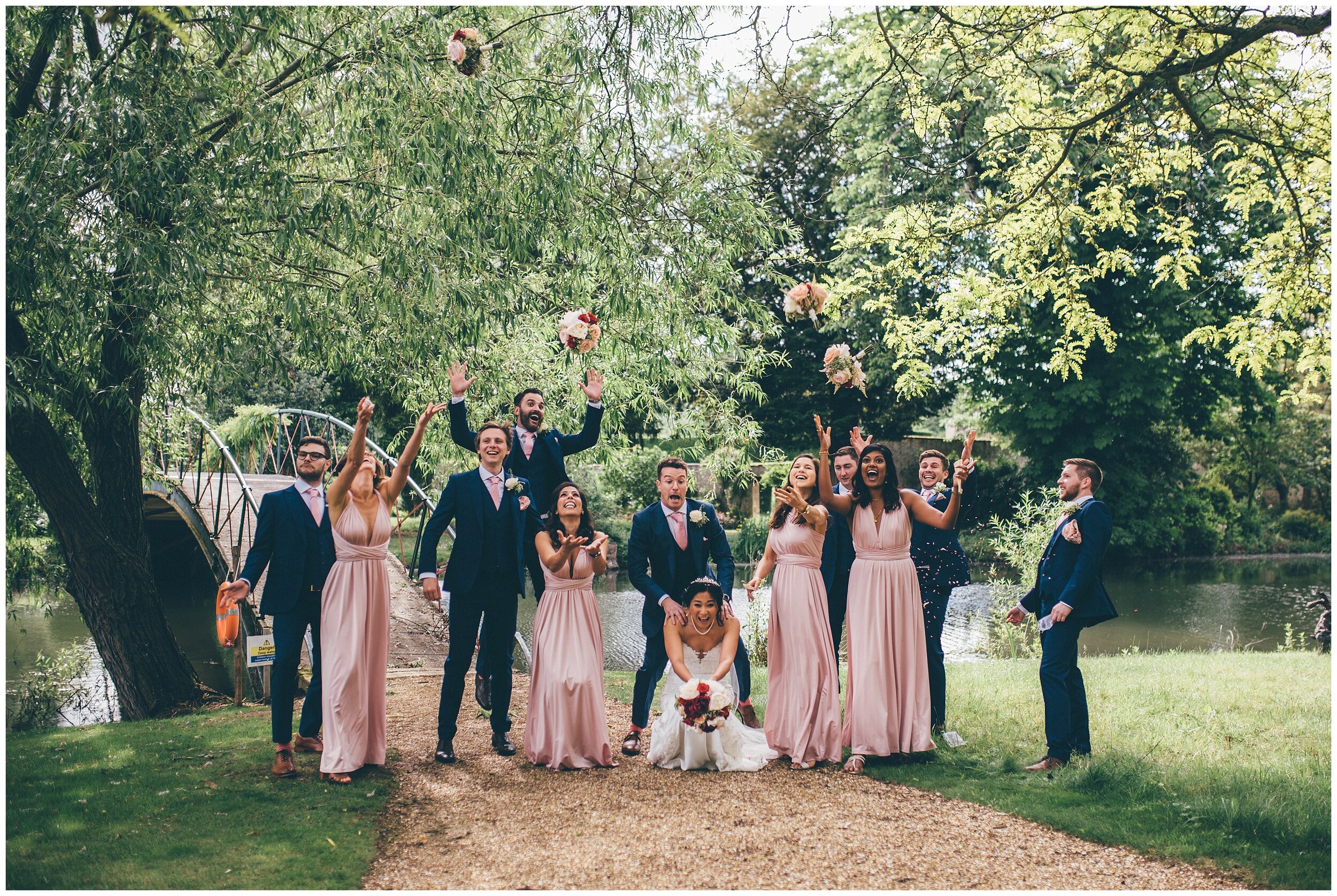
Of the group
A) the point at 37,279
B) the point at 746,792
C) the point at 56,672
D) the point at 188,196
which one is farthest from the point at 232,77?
the point at 56,672

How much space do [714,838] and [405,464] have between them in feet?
8.53

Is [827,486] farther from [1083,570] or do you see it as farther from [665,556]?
[1083,570]

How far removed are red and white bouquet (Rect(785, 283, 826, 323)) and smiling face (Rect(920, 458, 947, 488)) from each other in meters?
1.35

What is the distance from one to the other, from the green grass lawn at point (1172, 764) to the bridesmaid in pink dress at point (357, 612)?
2.85 m

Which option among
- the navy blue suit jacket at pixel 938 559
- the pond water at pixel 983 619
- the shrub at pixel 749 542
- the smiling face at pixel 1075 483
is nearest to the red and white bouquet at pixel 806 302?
the navy blue suit jacket at pixel 938 559

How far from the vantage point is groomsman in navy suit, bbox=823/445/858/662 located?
19.7 feet

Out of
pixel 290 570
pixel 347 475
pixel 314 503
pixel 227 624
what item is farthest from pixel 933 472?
pixel 227 624

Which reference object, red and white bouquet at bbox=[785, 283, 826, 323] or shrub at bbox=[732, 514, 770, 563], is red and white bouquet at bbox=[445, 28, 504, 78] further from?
shrub at bbox=[732, 514, 770, 563]

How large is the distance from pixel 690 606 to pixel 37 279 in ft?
13.8

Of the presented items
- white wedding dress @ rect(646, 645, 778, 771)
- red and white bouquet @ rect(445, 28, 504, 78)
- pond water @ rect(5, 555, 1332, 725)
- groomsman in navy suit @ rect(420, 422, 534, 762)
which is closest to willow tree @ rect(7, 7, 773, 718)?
red and white bouquet @ rect(445, 28, 504, 78)

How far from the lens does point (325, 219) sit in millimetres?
6742

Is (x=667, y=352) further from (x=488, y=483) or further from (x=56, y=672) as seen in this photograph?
(x=56, y=672)

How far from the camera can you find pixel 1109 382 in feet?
72.3

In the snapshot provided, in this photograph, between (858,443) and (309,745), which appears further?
(858,443)
